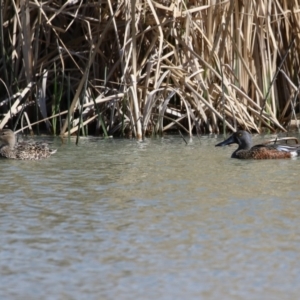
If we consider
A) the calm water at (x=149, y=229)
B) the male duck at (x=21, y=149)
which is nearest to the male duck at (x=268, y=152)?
the calm water at (x=149, y=229)

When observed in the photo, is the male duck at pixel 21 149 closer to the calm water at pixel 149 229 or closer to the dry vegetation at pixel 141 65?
the calm water at pixel 149 229

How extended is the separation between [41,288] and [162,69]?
564cm

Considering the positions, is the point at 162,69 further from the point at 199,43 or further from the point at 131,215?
the point at 131,215

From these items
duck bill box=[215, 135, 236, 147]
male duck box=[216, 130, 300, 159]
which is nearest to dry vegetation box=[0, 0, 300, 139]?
duck bill box=[215, 135, 236, 147]

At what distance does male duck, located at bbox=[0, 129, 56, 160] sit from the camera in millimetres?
7949

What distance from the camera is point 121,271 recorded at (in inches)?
166

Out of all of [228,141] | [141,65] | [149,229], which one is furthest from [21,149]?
[149,229]

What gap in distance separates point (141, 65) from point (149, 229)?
174 inches

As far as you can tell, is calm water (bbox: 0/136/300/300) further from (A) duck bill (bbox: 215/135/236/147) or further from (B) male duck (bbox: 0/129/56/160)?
(A) duck bill (bbox: 215/135/236/147)

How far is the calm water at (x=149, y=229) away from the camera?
4.02 metres

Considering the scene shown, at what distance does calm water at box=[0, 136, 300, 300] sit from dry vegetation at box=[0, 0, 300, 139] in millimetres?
1335

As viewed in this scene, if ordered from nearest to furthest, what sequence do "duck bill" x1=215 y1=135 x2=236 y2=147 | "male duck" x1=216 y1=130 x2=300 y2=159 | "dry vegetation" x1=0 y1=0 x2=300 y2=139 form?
"male duck" x1=216 y1=130 x2=300 y2=159
"duck bill" x1=215 y1=135 x2=236 y2=147
"dry vegetation" x1=0 y1=0 x2=300 y2=139

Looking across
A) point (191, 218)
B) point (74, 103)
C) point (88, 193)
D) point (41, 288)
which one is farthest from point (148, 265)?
point (74, 103)

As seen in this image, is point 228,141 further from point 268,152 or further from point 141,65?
point 141,65
